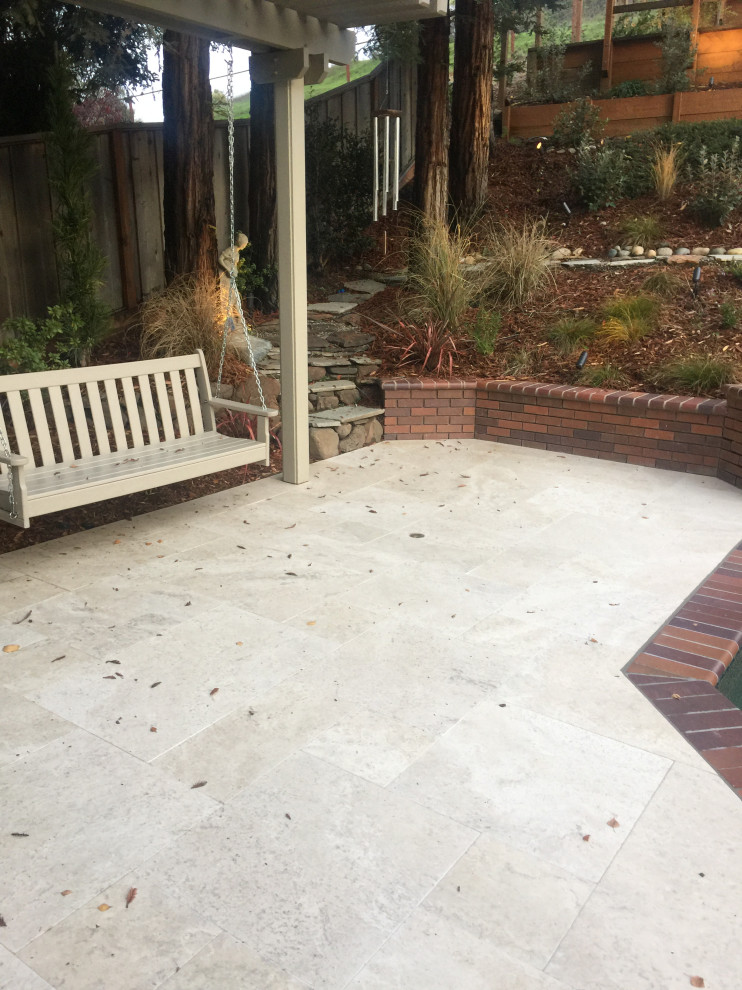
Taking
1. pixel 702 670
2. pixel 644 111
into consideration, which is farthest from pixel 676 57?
pixel 702 670

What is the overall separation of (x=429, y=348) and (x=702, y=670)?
431cm

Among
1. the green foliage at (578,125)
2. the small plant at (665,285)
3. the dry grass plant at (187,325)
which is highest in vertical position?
the green foliage at (578,125)

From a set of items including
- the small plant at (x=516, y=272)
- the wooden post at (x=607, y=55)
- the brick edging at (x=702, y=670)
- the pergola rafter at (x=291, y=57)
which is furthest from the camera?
the wooden post at (x=607, y=55)

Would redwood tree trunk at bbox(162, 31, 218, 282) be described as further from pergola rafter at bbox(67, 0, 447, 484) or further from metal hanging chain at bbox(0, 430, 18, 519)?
metal hanging chain at bbox(0, 430, 18, 519)

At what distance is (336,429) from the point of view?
6.27m

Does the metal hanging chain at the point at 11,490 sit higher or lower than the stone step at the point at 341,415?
higher

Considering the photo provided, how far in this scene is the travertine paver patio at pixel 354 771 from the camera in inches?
75.4

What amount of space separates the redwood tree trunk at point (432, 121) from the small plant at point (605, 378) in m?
3.02

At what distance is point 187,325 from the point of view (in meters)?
6.41

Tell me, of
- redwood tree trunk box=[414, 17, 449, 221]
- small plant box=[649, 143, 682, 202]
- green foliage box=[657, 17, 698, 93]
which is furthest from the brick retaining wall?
green foliage box=[657, 17, 698, 93]

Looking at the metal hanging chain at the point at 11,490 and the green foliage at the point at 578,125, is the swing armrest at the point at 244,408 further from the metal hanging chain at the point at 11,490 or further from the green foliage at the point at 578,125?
the green foliage at the point at 578,125

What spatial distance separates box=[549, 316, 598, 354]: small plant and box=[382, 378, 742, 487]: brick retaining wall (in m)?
0.59

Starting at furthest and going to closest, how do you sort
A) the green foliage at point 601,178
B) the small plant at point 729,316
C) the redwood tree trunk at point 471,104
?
the green foliage at point 601,178 < the redwood tree trunk at point 471,104 < the small plant at point 729,316

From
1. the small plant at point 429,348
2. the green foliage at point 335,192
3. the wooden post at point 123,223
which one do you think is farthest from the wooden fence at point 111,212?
the small plant at point 429,348
